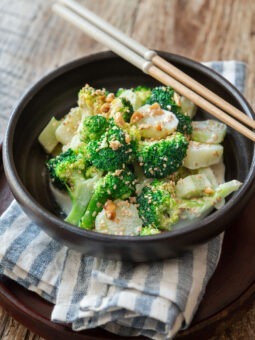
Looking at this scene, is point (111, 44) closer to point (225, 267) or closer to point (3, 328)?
point (225, 267)

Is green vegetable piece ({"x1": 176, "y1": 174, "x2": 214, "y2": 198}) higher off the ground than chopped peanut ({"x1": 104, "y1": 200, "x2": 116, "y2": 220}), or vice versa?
green vegetable piece ({"x1": 176, "y1": 174, "x2": 214, "y2": 198})

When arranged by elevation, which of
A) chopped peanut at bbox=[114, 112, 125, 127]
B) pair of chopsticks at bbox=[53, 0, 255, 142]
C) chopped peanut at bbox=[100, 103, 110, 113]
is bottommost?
chopped peanut at bbox=[100, 103, 110, 113]

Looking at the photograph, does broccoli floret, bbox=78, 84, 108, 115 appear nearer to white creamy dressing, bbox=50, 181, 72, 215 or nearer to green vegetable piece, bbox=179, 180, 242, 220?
white creamy dressing, bbox=50, 181, 72, 215

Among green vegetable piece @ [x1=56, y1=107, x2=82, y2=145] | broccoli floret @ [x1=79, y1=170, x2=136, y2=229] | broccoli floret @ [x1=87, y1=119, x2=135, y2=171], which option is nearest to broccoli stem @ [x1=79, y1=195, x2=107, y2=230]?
broccoli floret @ [x1=79, y1=170, x2=136, y2=229]

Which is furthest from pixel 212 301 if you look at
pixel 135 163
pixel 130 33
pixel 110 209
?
pixel 130 33

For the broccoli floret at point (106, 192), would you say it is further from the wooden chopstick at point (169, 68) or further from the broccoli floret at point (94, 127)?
the wooden chopstick at point (169, 68)

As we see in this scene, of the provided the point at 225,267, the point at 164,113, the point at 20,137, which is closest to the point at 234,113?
the point at 164,113
